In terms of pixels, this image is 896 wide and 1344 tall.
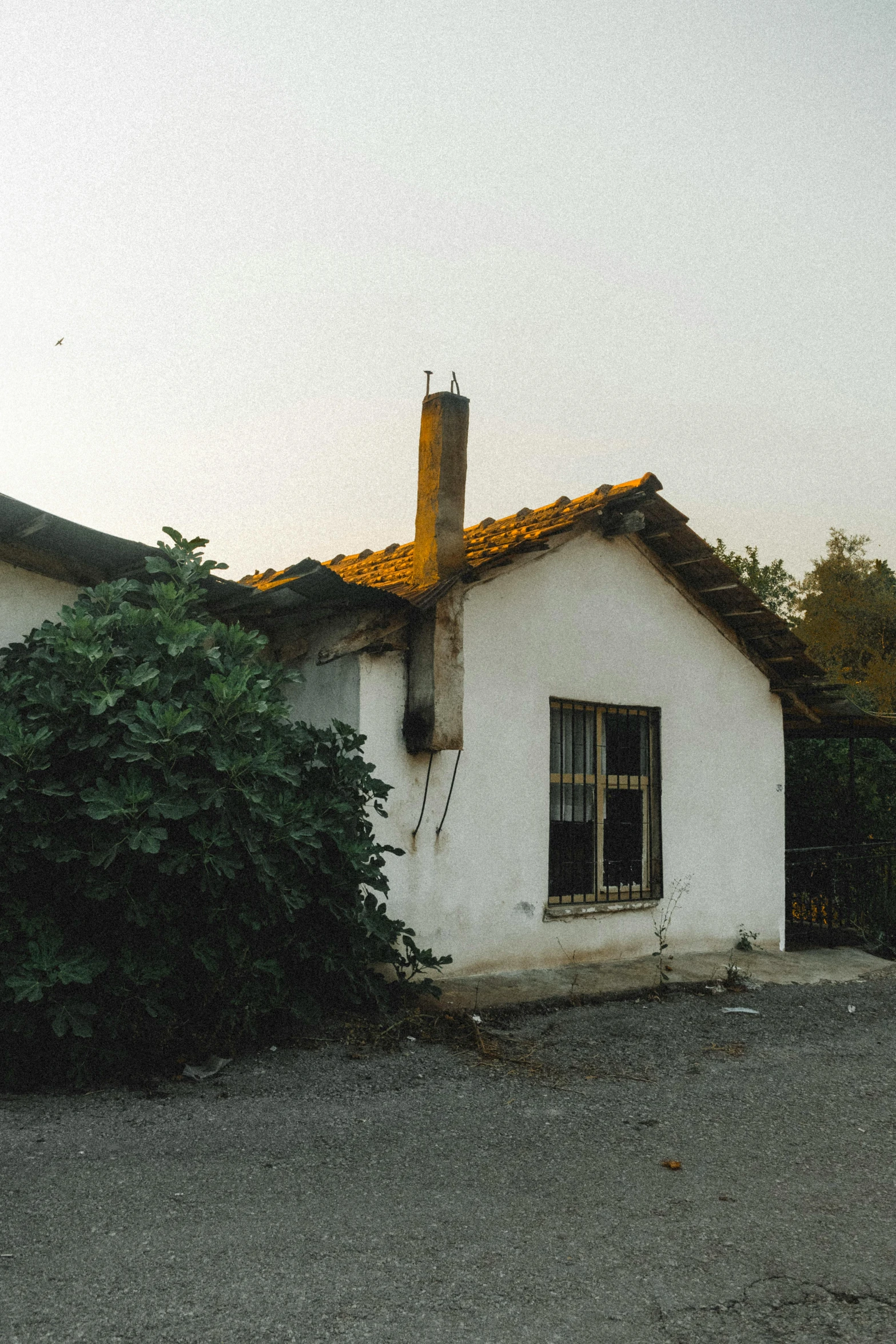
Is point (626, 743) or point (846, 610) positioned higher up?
point (846, 610)

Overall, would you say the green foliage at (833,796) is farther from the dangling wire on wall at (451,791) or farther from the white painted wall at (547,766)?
the dangling wire on wall at (451,791)

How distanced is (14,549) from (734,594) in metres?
6.16

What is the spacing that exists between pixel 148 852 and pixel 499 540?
4.78m

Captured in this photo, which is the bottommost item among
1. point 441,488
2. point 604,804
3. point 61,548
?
point 604,804

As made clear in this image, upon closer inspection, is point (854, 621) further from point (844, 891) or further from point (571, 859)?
point (571, 859)

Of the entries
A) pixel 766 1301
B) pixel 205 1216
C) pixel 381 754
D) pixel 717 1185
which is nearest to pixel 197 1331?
pixel 205 1216

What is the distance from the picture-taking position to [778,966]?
9.09 meters

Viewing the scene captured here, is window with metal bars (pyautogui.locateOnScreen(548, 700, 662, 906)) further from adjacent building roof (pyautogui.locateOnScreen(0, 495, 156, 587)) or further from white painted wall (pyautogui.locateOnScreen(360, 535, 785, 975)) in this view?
adjacent building roof (pyautogui.locateOnScreen(0, 495, 156, 587))

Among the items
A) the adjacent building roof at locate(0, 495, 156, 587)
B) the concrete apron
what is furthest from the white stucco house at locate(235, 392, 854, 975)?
the adjacent building roof at locate(0, 495, 156, 587)

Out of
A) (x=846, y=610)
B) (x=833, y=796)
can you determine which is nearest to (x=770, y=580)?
(x=846, y=610)

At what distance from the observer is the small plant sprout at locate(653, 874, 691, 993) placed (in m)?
8.76

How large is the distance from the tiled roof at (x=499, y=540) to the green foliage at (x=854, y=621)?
29.7 m

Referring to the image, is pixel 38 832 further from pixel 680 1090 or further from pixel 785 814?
pixel 785 814

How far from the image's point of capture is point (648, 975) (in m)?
8.13
